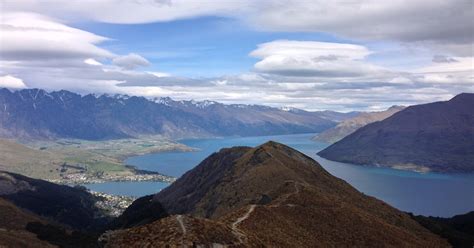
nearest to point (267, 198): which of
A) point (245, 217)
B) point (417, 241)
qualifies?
point (417, 241)

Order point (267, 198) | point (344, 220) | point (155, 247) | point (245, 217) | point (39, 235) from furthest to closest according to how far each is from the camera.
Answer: point (39, 235)
point (267, 198)
point (344, 220)
point (245, 217)
point (155, 247)

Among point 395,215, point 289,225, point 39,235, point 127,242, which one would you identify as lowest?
point 39,235

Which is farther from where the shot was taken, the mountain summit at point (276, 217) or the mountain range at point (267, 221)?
the mountain range at point (267, 221)

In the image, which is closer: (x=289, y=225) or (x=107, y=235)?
(x=107, y=235)

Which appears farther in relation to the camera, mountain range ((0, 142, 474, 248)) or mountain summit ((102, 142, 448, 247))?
mountain range ((0, 142, 474, 248))

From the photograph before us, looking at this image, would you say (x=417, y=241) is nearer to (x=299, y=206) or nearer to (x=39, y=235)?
(x=299, y=206)

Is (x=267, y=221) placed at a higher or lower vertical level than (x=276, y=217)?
higher

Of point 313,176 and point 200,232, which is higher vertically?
point 200,232

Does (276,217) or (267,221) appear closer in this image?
(267,221)
